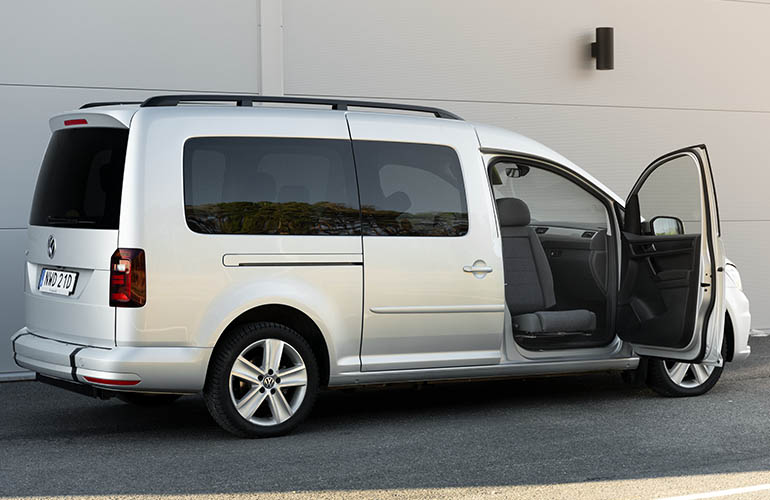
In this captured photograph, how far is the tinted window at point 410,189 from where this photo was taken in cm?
679

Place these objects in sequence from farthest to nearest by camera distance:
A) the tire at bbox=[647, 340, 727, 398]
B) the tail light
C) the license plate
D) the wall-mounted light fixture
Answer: the wall-mounted light fixture, the tire at bbox=[647, 340, 727, 398], the license plate, the tail light

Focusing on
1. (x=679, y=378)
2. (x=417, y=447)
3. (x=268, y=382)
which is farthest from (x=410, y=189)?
(x=679, y=378)

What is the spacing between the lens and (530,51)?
11.1m

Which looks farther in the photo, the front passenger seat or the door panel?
the front passenger seat

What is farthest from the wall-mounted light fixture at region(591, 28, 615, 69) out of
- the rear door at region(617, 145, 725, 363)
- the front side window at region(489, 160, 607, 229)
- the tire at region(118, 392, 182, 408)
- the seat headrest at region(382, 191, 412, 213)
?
the tire at region(118, 392, 182, 408)

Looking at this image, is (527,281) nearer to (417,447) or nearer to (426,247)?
(426,247)

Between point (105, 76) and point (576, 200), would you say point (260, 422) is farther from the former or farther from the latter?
point (105, 76)

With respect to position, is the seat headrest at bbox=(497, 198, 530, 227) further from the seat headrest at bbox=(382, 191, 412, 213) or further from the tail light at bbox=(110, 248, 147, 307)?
the tail light at bbox=(110, 248, 147, 307)

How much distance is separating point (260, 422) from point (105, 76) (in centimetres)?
409

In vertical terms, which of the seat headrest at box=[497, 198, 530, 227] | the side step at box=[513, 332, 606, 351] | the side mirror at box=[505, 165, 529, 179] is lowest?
the side step at box=[513, 332, 606, 351]

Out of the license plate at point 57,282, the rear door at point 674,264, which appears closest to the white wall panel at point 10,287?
the license plate at point 57,282

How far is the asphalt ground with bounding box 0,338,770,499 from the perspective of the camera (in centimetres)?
526

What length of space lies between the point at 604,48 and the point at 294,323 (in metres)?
6.02

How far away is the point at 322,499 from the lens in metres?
5.03
